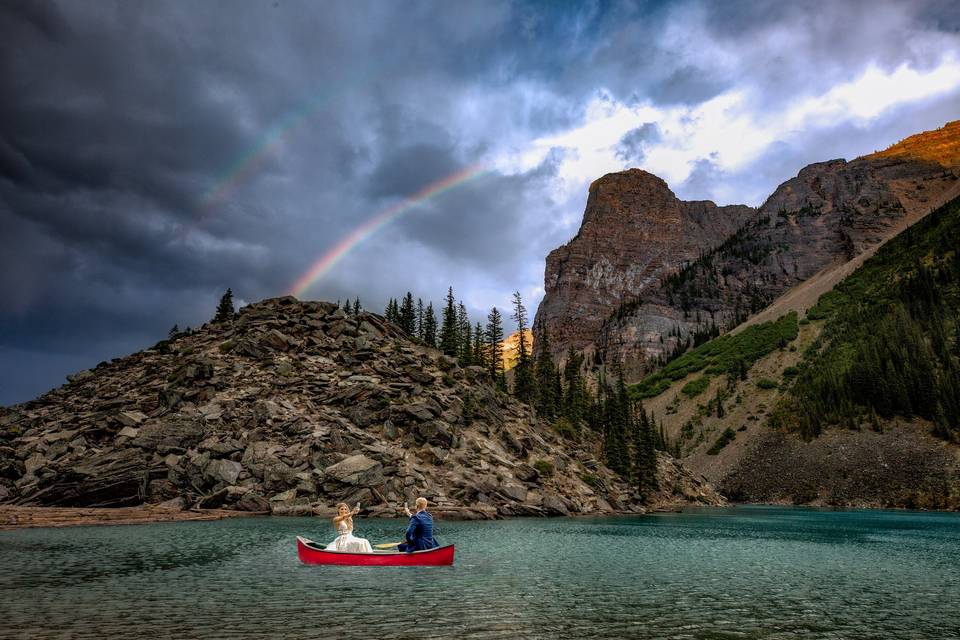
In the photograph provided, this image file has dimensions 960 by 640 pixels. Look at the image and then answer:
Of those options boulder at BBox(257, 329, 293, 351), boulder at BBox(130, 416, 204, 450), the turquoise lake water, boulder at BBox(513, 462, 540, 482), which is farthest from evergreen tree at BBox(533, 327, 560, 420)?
the turquoise lake water

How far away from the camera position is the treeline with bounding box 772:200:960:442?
13788 centimetres

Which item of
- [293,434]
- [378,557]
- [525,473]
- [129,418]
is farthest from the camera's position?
[525,473]

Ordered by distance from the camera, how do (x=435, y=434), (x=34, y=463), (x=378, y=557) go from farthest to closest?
(x=435, y=434) < (x=34, y=463) < (x=378, y=557)

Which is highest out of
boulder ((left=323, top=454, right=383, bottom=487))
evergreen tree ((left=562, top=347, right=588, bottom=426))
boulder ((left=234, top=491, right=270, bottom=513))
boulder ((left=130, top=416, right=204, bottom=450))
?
evergreen tree ((left=562, top=347, right=588, bottom=426))

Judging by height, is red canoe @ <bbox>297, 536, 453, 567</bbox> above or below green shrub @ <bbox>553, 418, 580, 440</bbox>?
below

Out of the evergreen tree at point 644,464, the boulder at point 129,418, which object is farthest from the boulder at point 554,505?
the boulder at point 129,418

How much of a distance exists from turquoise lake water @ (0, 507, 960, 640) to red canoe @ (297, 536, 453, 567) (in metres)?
0.51

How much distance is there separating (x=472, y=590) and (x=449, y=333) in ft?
323

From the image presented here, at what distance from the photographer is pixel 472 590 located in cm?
2402

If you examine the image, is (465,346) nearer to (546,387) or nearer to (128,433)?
(546,387)

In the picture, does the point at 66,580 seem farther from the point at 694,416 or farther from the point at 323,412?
the point at 694,416

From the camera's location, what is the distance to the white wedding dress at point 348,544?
2999 cm

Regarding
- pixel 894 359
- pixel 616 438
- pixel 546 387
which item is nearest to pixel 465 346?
pixel 546 387

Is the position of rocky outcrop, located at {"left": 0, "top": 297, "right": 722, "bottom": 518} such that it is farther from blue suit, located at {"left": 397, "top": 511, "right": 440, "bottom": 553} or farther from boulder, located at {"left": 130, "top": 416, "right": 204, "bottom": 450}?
blue suit, located at {"left": 397, "top": 511, "right": 440, "bottom": 553}
